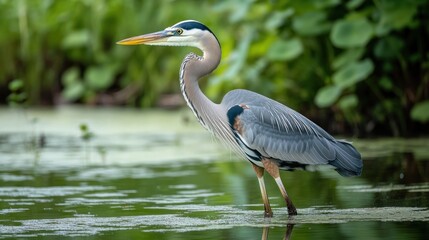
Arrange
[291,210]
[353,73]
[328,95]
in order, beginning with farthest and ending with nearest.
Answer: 1. [328,95]
2. [353,73]
3. [291,210]

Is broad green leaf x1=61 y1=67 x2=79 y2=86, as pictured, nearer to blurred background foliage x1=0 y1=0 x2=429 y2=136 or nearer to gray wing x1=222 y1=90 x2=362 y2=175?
blurred background foliage x1=0 y1=0 x2=429 y2=136

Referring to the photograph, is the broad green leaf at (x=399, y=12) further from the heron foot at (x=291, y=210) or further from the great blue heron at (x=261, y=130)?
the heron foot at (x=291, y=210)

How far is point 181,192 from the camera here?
26.7 ft

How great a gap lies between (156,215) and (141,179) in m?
2.32

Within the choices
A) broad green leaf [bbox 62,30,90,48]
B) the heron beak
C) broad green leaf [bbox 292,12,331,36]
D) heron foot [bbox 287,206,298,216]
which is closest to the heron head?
the heron beak

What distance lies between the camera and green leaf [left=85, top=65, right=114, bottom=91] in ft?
57.4

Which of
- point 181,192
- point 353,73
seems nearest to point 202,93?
point 181,192

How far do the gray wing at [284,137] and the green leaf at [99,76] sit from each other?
1076 centimetres

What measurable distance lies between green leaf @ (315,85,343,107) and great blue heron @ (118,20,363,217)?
4.01 meters

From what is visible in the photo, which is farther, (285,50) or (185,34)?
(285,50)

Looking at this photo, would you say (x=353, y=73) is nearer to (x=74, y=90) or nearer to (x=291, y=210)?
(x=291, y=210)

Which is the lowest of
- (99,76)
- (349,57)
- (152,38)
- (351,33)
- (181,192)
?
(99,76)


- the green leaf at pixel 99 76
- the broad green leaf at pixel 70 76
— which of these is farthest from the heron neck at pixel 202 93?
the broad green leaf at pixel 70 76

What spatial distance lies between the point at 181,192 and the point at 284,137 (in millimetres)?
1603
